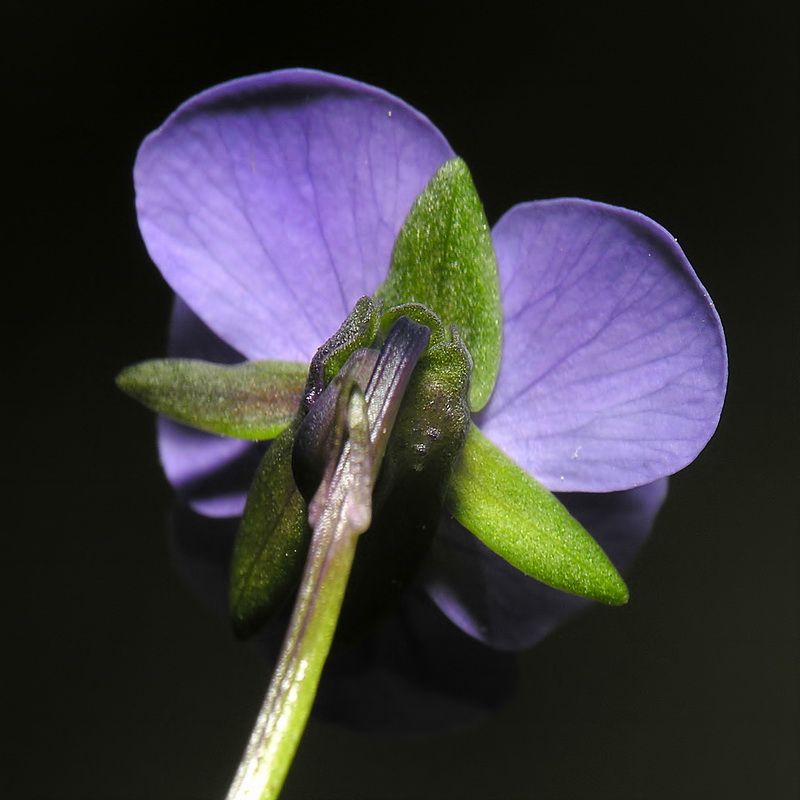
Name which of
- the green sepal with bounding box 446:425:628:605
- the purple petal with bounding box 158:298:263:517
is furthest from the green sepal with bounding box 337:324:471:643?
the purple petal with bounding box 158:298:263:517

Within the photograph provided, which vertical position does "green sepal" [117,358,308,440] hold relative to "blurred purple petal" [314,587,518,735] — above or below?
above

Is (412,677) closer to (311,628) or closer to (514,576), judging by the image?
(514,576)

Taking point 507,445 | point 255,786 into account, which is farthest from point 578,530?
point 255,786

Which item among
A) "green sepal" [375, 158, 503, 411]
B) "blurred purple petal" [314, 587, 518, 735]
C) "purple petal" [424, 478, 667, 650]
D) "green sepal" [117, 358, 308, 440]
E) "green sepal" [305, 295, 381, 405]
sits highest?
"green sepal" [375, 158, 503, 411]

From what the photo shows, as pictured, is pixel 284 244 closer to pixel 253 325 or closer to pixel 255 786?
pixel 253 325

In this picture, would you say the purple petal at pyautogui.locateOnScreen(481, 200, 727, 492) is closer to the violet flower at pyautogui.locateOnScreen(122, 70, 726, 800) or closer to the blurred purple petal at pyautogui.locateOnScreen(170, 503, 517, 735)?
the violet flower at pyautogui.locateOnScreen(122, 70, 726, 800)

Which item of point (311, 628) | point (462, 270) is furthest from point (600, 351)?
point (311, 628)

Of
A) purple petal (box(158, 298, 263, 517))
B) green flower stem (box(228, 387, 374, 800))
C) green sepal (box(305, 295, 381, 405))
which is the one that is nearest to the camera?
green flower stem (box(228, 387, 374, 800))
